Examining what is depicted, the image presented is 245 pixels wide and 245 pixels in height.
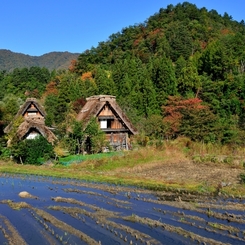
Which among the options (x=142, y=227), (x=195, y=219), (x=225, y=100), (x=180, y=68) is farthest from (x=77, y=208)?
(x=180, y=68)

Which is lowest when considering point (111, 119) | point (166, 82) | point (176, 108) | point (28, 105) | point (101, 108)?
point (111, 119)

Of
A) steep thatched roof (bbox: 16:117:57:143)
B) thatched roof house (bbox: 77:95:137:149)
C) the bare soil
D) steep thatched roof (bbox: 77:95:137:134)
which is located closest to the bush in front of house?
steep thatched roof (bbox: 16:117:57:143)

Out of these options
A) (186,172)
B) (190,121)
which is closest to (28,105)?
(190,121)

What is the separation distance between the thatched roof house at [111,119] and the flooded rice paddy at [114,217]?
12.0 metres

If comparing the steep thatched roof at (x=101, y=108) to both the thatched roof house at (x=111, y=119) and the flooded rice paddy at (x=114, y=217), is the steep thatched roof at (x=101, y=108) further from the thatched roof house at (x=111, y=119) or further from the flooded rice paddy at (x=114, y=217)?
the flooded rice paddy at (x=114, y=217)

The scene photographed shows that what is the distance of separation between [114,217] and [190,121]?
61.4 feet

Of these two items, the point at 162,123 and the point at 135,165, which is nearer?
the point at 135,165

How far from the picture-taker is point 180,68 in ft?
133

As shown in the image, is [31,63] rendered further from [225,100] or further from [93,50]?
[225,100]

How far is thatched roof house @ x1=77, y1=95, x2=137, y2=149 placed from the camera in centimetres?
2692

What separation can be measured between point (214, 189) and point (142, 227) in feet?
19.5

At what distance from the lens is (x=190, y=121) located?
28.3 meters

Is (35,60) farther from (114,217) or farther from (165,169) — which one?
(114,217)

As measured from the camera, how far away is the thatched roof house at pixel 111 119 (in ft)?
88.3
